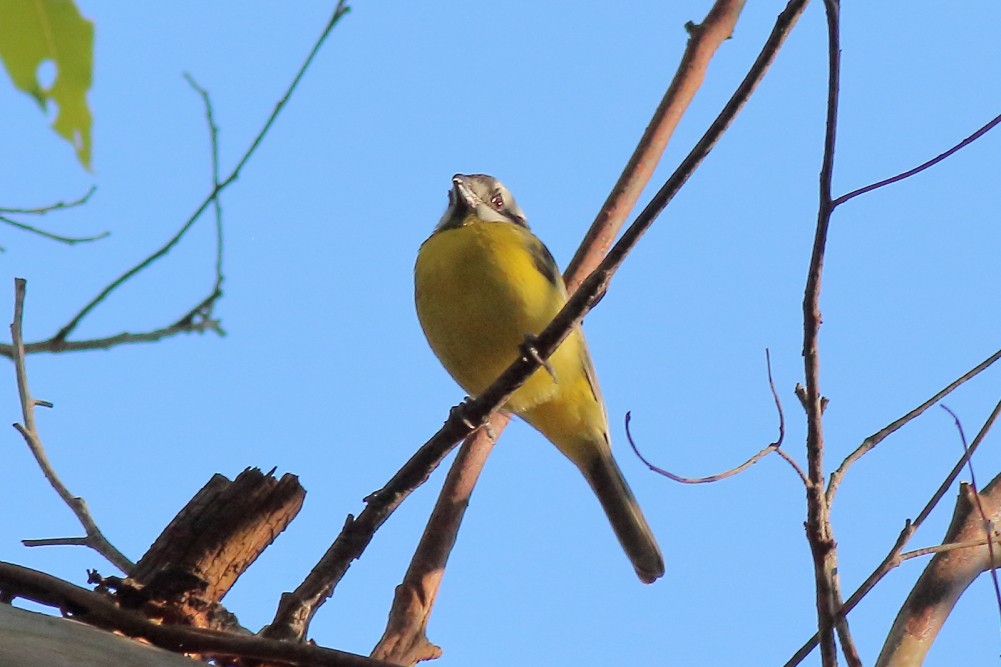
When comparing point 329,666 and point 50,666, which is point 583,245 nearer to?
point 329,666

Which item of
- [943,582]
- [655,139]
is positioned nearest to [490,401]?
[943,582]

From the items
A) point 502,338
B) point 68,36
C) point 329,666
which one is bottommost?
point 329,666

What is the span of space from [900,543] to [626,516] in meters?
2.29

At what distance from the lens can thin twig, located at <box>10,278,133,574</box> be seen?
2.87 meters

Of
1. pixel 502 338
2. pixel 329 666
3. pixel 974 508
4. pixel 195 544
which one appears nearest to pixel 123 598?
pixel 195 544

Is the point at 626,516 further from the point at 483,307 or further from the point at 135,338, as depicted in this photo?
the point at 135,338

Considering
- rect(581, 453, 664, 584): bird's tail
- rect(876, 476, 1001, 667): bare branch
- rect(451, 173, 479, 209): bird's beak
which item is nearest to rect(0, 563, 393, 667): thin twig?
rect(876, 476, 1001, 667): bare branch

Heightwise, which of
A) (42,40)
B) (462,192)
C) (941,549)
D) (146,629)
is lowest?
(146,629)

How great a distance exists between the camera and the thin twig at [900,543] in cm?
243

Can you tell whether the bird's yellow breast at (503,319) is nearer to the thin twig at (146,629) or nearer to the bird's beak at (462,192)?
the bird's beak at (462,192)

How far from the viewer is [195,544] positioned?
6.41 feet

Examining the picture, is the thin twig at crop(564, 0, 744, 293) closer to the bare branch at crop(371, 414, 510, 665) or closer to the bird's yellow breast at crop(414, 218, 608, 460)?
the bird's yellow breast at crop(414, 218, 608, 460)

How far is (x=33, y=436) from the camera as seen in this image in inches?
119

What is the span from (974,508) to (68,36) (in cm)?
283
